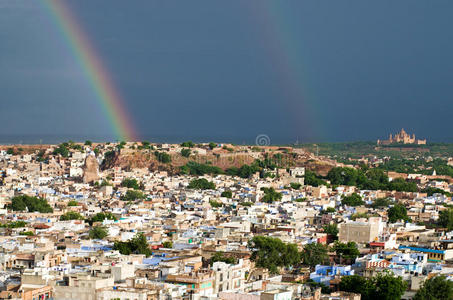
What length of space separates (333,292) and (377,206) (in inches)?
1189

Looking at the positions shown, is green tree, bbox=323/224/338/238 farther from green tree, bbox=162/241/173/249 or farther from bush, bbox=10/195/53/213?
bush, bbox=10/195/53/213

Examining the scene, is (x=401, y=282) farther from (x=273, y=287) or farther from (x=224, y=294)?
(x=224, y=294)

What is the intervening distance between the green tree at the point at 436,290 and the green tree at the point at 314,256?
7425 mm

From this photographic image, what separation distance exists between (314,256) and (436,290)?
8342mm

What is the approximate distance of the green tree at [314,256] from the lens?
32438 mm

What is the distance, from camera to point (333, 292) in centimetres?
2578

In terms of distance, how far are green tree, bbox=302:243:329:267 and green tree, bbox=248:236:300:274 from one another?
39 cm

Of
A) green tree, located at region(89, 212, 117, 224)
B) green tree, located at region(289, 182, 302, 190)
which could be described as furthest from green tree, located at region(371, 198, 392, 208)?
green tree, located at region(89, 212, 117, 224)

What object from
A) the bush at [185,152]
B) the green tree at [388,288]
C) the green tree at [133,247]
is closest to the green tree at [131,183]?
the bush at [185,152]

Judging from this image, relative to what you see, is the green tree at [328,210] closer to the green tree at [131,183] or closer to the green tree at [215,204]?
the green tree at [215,204]

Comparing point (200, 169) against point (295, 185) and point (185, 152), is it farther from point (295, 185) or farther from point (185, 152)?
point (295, 185)

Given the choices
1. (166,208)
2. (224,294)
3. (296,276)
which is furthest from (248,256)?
(166,208)

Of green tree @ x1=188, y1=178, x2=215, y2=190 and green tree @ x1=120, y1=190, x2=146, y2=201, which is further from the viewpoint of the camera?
green tree @ x1=188, y1=178, x2=215, y2=190

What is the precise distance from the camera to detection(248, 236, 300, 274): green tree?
31250 mm
